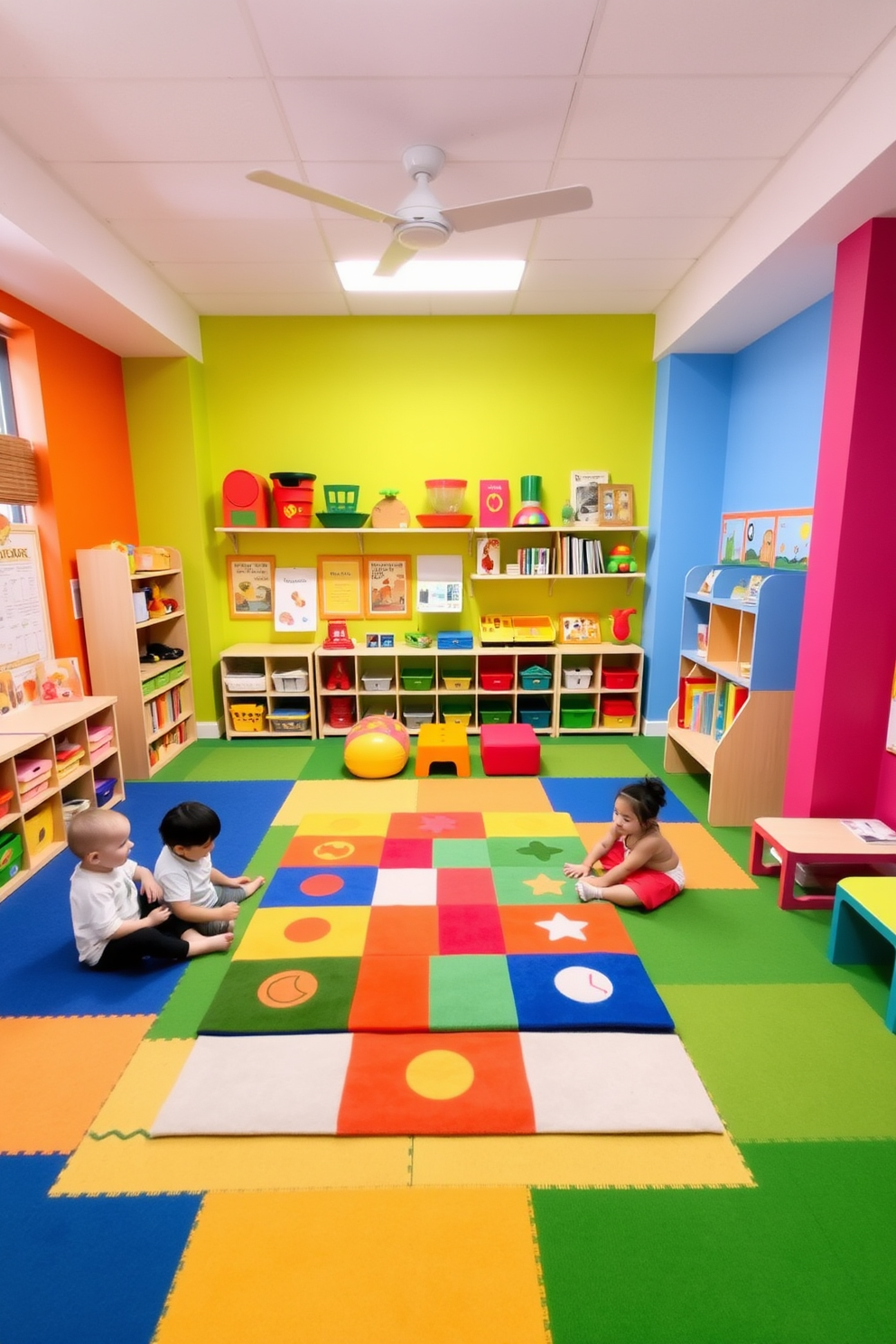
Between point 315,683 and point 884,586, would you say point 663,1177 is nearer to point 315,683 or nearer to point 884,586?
point 884,586

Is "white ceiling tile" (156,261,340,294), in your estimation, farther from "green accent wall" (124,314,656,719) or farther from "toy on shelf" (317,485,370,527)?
"toy on shelf" (317,485,370,527)

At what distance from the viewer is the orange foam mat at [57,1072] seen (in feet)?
6.43

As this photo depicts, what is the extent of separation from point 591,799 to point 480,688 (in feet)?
5.08

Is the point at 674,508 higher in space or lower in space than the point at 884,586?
higher

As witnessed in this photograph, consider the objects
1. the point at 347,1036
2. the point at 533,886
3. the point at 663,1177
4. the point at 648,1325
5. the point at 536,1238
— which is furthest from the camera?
the point at 533,886

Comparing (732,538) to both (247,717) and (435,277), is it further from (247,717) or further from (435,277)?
(247,717)

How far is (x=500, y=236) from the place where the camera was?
386 cm

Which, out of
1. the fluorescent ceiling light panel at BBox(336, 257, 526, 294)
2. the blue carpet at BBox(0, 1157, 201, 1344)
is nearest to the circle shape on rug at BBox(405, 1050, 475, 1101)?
the blue carpet at BBox(0, 1157, 201, 1344)

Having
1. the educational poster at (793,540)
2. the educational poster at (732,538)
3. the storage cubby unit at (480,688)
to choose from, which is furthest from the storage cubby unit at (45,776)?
the educational poster at (732,538)

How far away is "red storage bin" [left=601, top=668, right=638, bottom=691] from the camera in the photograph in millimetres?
5496

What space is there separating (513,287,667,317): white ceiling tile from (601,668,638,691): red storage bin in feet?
9.21

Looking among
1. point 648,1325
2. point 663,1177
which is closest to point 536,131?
point 663,1177

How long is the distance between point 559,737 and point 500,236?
351cm

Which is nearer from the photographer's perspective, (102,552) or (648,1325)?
(648,1325)
